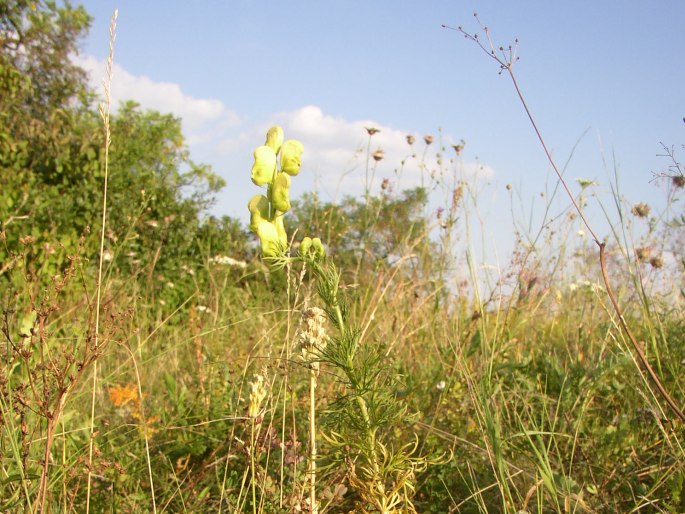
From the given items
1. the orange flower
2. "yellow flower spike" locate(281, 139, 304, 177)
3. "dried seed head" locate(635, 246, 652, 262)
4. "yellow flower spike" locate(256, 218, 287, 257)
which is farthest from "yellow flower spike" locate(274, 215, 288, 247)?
"dried seed head" locate(635, 246, 652, 262)

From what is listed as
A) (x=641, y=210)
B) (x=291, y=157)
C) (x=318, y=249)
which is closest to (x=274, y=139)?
(x=291, y=157)

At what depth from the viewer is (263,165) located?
1.53m

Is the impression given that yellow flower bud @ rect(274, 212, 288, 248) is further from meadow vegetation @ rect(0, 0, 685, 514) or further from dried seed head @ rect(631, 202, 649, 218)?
dried seed head @ rect(631, 202, 649, 218)

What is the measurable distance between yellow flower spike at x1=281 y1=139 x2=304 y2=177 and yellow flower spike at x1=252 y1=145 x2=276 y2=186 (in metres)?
0.03

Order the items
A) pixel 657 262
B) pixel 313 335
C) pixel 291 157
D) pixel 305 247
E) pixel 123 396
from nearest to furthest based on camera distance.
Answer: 1. pixel 305 247
2. pixel 291 157
3. pixel 313 335
4. pixel 123 396
5. pixel 657 262

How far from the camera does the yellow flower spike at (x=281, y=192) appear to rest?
5.01 ft

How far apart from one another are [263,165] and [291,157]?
78 mm

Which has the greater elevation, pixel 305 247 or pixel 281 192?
pixel 281 192

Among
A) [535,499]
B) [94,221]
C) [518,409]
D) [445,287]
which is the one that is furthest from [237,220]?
[535,499]

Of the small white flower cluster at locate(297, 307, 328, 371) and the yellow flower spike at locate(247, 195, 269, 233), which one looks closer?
the yellow flower spike at locate(247, 195, 269, 233)

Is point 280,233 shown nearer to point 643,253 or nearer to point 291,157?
point 291,157

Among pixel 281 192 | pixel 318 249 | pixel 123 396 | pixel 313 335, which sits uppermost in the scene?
pixel 281 192

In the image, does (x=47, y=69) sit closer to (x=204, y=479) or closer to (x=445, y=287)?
(x=445, y=287)

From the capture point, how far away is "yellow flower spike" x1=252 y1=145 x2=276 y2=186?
60.1 inches
